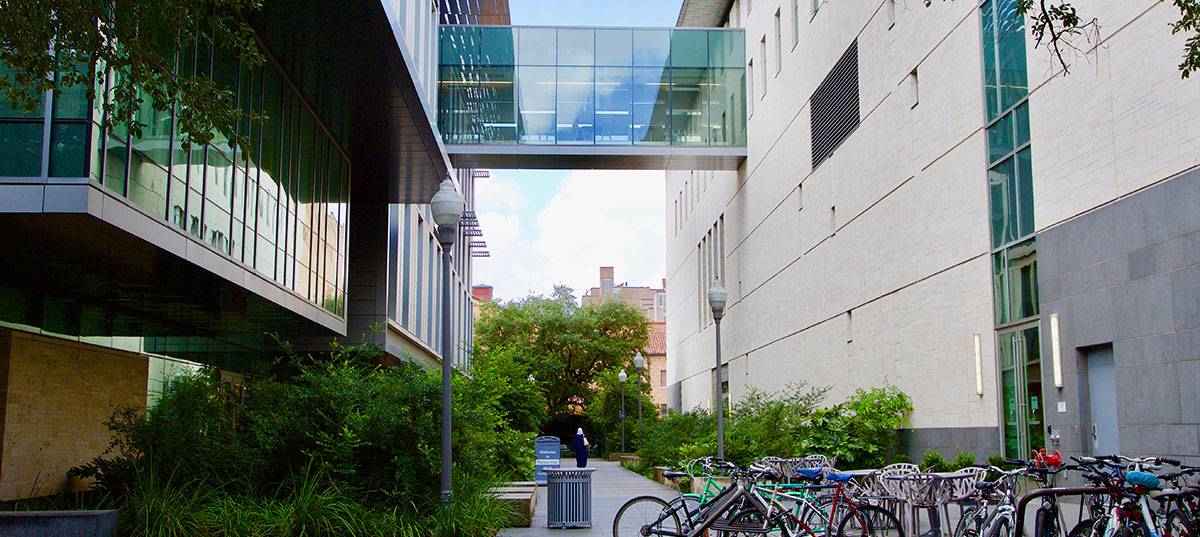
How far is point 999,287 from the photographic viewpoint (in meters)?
19.5

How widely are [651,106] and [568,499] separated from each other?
25127 mm

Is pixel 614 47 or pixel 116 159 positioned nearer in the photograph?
pixel 116 159

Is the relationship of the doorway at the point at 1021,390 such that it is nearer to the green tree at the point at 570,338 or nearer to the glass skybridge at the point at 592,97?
the glass skybridge at the point at 592,97

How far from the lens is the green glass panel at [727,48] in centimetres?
4031

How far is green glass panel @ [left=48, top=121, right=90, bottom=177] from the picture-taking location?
13.1 m

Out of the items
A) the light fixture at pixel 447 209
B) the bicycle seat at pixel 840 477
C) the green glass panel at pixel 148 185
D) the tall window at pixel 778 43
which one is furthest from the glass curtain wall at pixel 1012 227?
the tall window at pixel 778 43

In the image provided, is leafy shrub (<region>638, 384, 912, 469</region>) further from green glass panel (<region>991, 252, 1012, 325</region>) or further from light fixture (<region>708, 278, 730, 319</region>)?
light fixture (<region>708, 278, 730, 319</region>)

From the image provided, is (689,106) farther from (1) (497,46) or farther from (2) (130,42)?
(2) (130,42)

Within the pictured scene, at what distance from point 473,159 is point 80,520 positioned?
2693 cm

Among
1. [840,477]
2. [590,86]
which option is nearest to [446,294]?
[840,477]

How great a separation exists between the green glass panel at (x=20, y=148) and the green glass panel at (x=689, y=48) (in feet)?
93.1

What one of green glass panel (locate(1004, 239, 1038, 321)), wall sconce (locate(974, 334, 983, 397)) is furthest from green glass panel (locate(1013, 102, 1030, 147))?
wall sconce (locate(974, 334, 983, 397))

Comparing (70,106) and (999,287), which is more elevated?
(70,106)

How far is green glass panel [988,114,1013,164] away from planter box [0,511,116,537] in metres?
14.9
